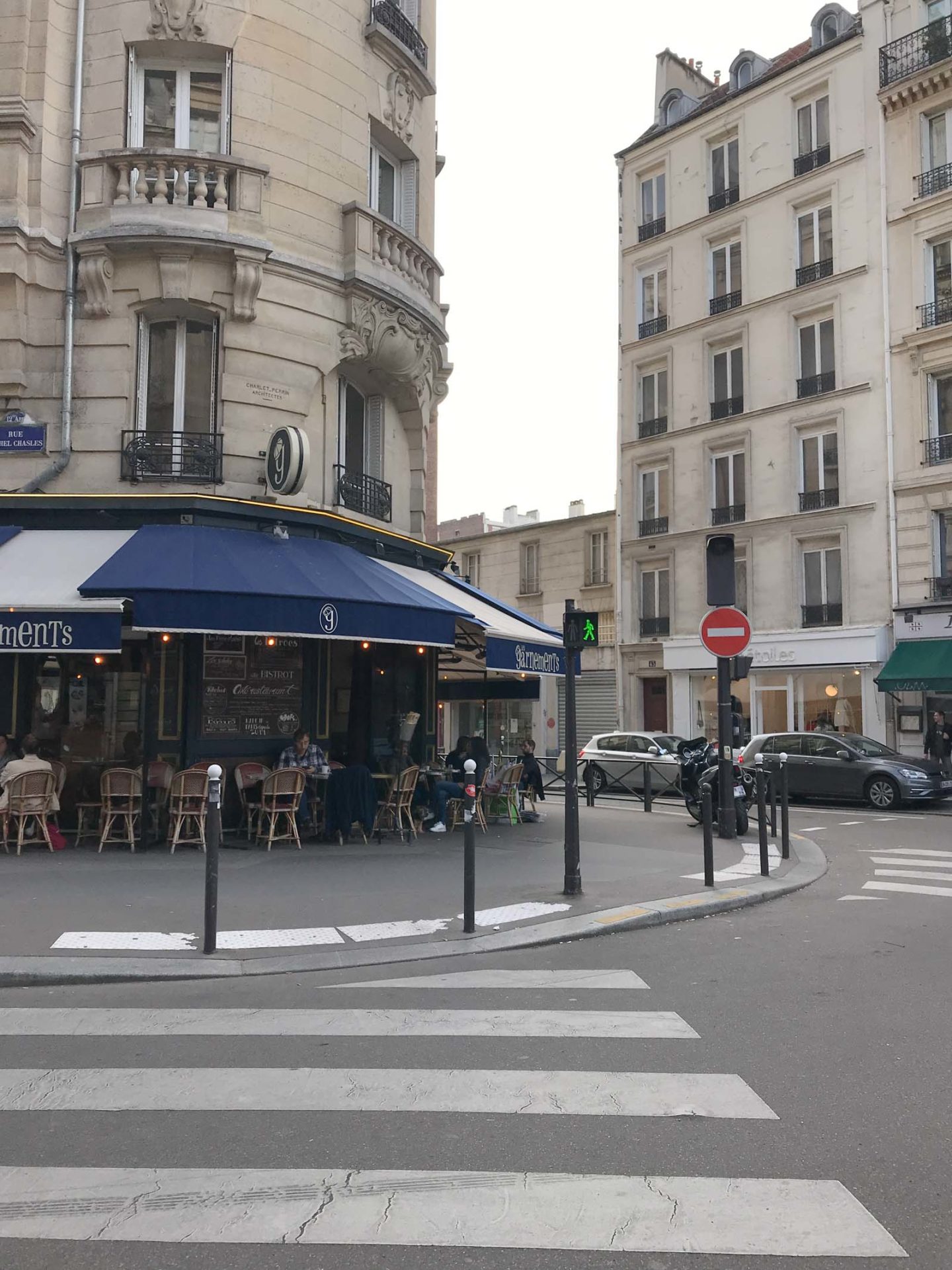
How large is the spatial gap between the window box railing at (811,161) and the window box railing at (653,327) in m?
5.36

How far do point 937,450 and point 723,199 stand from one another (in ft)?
35.8

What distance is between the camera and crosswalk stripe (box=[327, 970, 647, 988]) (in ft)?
20.8

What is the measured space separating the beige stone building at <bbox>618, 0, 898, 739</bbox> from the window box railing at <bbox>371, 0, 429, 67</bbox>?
15210mm

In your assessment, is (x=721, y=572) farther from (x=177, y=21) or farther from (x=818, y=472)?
(x=818, y=472)

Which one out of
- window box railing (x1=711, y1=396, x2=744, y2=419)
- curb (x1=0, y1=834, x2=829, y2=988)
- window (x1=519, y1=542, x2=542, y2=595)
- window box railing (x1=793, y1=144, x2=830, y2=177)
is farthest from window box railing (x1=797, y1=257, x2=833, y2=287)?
curb (x1=0, y1=834, x2=829, y2=988)

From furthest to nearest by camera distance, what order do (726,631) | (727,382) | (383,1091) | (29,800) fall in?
(727,382) < (726,631) < (29,800) < (383,1091)

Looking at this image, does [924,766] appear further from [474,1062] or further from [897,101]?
[897,101]

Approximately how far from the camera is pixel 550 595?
121 feet

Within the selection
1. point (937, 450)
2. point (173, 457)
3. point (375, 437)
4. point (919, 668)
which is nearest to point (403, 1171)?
point (173, 457)

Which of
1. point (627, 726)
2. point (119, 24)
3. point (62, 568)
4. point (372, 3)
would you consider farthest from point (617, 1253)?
point (627, 726)

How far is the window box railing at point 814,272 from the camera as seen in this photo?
27.7 meters

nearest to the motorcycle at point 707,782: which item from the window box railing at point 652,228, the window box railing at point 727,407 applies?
the window box railing at point 727,407

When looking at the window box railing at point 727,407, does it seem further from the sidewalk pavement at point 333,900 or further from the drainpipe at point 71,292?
the drainpipe at point 71,292

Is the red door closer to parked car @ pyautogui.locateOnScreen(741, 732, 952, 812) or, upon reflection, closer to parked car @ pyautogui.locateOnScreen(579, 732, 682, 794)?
parked car @ pyautogui.locateOnScreen(579, 732, 682, 794)
